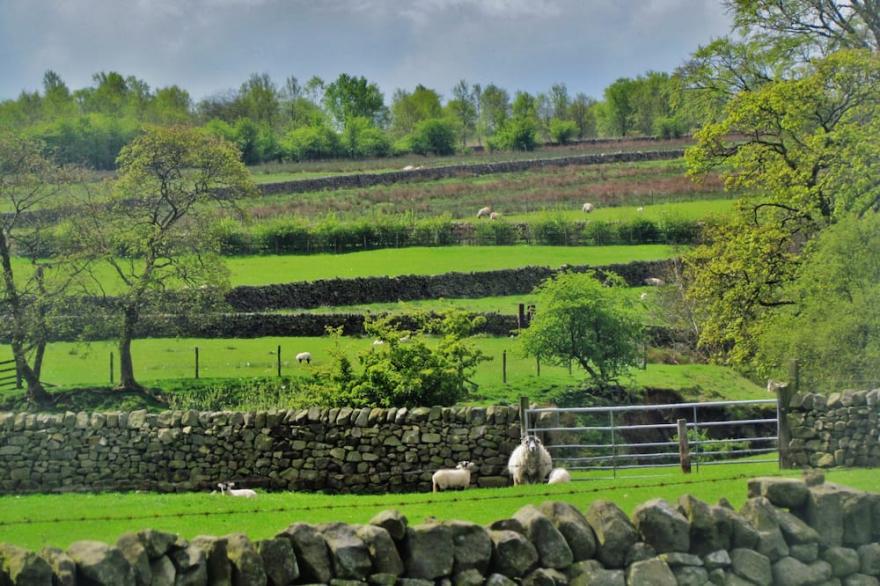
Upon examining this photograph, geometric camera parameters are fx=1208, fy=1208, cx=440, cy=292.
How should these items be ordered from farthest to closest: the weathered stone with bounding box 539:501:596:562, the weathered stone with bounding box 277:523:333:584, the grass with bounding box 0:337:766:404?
1. the grass with bounding box 0:337:766:404
2. the weathered stone with bounding box 539:501:596:562
3. the weathered stone with bounding box 277:523:333:584

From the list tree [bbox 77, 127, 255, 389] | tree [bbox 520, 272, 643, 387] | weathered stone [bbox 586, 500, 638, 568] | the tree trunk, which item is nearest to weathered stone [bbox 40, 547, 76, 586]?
weathered stone [bbox 586, 500, 638, 568]

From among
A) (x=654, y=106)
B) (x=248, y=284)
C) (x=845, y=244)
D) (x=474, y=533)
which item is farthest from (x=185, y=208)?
(x=654, y=106)

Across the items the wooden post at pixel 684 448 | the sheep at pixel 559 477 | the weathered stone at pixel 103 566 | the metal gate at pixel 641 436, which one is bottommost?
the metal gate at pixel 641 436

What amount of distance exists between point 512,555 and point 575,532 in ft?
2.00

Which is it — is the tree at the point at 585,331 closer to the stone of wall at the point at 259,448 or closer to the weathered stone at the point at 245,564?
the stone of wall at the point at 259,448

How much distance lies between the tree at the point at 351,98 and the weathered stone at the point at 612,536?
420ft

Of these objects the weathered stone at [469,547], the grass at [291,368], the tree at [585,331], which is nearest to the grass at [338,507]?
the weathered stone at [469,547]

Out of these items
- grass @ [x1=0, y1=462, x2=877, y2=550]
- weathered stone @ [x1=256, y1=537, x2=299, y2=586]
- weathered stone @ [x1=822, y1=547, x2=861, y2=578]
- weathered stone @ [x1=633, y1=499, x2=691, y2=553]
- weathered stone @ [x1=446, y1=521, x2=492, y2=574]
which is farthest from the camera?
grass @ [x1=0, y1=462, x2=877, y2=550]

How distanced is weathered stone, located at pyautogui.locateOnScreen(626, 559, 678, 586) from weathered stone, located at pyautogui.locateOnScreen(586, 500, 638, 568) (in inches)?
5.8

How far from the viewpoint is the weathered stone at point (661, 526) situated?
1070 cm

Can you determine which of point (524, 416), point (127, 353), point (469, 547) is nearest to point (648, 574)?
point (469, 547)

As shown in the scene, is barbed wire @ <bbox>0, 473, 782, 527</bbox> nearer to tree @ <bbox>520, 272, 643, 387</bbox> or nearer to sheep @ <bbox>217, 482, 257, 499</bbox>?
sheep @ <bbox>217, 482, 257, 499</bbox>

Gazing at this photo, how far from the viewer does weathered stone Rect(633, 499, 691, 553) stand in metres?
10.7

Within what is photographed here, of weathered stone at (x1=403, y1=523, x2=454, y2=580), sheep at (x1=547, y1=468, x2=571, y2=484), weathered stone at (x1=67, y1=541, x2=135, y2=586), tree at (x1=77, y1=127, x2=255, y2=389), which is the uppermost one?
tree at (x1=77, y1=127, x2=255, y2=389)
